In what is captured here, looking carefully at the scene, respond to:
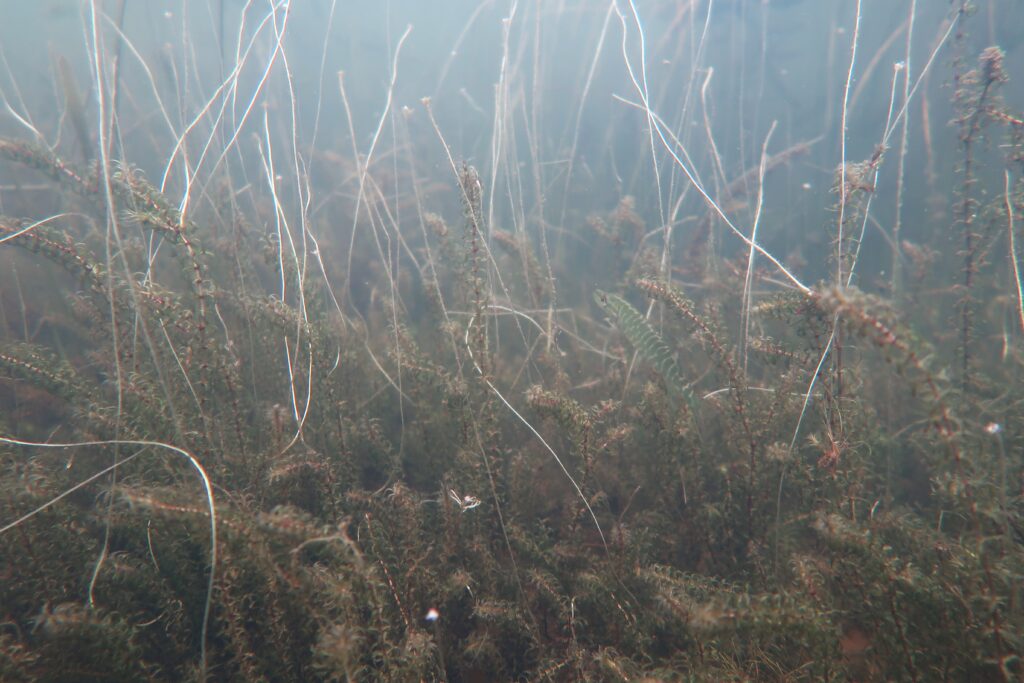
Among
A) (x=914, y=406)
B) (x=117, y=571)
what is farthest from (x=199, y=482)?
(x=914, y=406)

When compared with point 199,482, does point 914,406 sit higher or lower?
lower

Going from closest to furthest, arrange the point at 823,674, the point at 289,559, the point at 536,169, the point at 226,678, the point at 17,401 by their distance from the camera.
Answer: the point at 823,674 → the point at 289,559 → the point at 226,678 → the point at 17,401 → the point at 536,169

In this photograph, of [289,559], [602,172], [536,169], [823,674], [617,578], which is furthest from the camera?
[602,172]

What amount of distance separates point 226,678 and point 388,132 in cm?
1172

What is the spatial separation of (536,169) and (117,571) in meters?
3.22

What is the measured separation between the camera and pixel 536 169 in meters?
3.58

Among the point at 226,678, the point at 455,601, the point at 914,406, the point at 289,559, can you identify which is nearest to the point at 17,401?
the point at 226,678

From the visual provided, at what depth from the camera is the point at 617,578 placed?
1.83 metres

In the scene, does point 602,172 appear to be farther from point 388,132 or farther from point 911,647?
point 911,647

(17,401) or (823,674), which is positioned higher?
(823,674)

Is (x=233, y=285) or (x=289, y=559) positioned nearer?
(x=289, y=559)

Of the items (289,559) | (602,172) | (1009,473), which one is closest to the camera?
(289,559)

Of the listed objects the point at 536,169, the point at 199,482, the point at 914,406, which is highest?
the point at 536,169

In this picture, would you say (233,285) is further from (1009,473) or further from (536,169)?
(1009,473)
